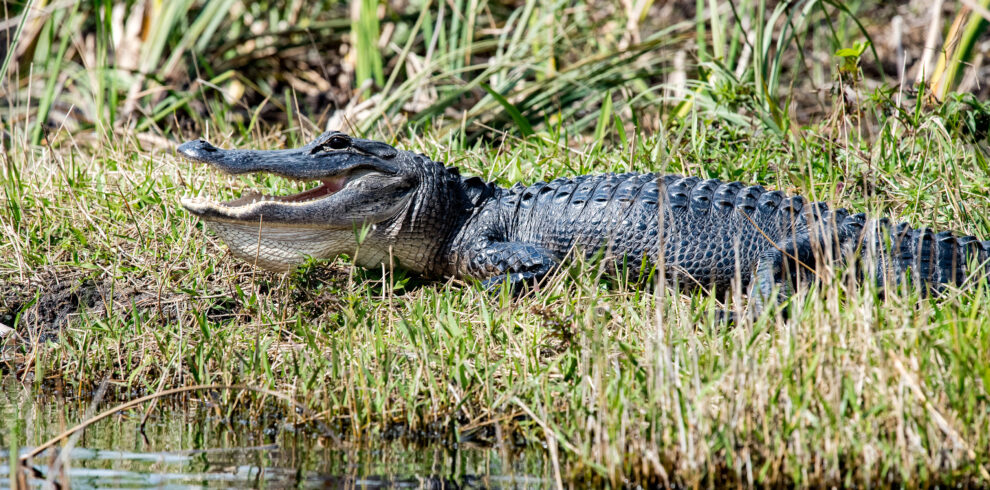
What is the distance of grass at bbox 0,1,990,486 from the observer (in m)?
2.69

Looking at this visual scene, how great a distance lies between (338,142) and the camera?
4.84m

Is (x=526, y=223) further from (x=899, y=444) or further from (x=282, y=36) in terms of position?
(x=282, y=36)

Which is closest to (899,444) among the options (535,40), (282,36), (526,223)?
(526,223)

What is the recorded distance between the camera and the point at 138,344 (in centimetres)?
394

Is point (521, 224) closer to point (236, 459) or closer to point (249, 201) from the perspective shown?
point (249, 201)

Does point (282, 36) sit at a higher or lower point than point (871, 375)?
higher

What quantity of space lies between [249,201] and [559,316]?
1.74 metres

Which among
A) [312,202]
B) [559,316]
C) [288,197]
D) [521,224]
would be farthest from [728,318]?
[288,197]

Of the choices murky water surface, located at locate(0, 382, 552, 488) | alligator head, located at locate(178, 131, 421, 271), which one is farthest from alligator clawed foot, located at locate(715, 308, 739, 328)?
alligator head, located at locate(178, 131, 421, 271)

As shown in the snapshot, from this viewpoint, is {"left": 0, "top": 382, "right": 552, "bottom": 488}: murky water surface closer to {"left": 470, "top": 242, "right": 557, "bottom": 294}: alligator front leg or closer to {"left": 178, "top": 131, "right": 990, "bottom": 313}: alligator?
{"left": 178, "top": 131, "right": 990, "bottom": 313}: alligator

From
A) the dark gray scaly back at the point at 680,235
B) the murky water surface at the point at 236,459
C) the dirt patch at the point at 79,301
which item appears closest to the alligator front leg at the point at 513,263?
the dark gray scaly back at the point at 680,235

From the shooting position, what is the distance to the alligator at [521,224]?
4406 mm

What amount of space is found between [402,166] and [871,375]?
8.86 ft

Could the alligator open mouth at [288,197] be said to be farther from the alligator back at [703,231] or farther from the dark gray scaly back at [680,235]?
the alligator back at [703,231]
